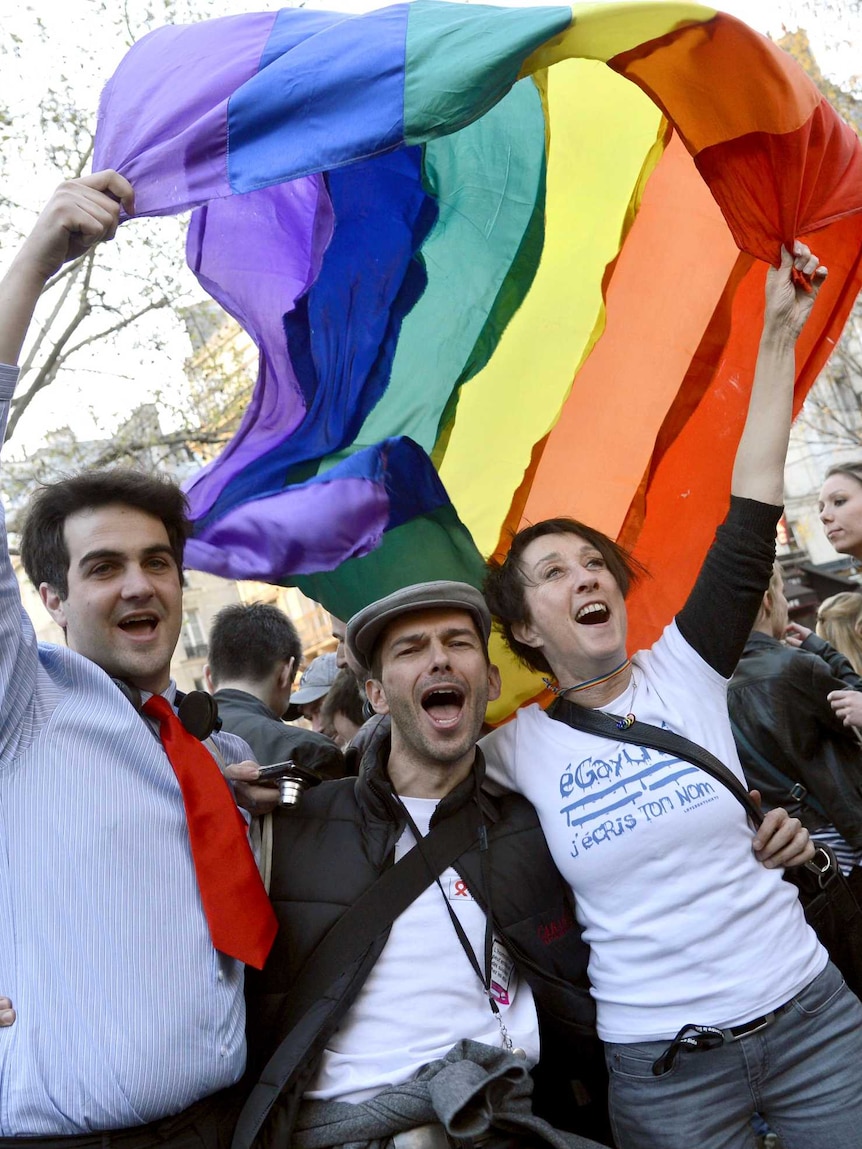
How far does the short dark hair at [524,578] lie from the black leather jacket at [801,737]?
0.65 m

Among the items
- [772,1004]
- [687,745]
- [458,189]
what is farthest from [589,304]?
[772,1004]

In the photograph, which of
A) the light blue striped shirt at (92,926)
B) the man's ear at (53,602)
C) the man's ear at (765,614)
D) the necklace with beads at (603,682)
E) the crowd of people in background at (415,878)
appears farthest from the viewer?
the man's ear at (765,614)

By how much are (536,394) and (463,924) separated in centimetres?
178

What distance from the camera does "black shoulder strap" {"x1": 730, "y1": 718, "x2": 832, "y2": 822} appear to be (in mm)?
3357

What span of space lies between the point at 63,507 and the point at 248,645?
223 cm

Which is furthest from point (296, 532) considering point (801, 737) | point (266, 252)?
point (801, 737)

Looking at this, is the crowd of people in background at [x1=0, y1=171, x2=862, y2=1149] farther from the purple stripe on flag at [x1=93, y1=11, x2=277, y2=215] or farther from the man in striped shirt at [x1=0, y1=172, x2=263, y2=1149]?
the purple stripe on flag at [x1=93, y1=11, x2=277, y2=215]

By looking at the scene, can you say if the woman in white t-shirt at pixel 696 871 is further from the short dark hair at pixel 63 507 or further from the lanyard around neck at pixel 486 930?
the short dark hair at pixel 63 507

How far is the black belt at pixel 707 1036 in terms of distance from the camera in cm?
238

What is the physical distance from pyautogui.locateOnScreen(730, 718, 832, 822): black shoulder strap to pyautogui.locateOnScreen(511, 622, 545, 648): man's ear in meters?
0.82

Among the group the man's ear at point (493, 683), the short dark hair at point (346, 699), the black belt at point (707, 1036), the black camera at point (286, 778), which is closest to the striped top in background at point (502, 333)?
the man's ear at point (493, 683)

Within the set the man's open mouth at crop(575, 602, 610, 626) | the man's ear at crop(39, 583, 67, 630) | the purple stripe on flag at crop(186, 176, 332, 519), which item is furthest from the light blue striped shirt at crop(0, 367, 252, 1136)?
the purple stripe on flag at crop(186, 176, 332, 519)

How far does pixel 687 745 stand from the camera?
258 cm

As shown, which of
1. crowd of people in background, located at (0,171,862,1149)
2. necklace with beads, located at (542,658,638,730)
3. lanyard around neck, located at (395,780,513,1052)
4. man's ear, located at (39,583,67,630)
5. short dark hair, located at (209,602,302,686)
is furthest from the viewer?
short dark hair, located at (209,602,302,686)
